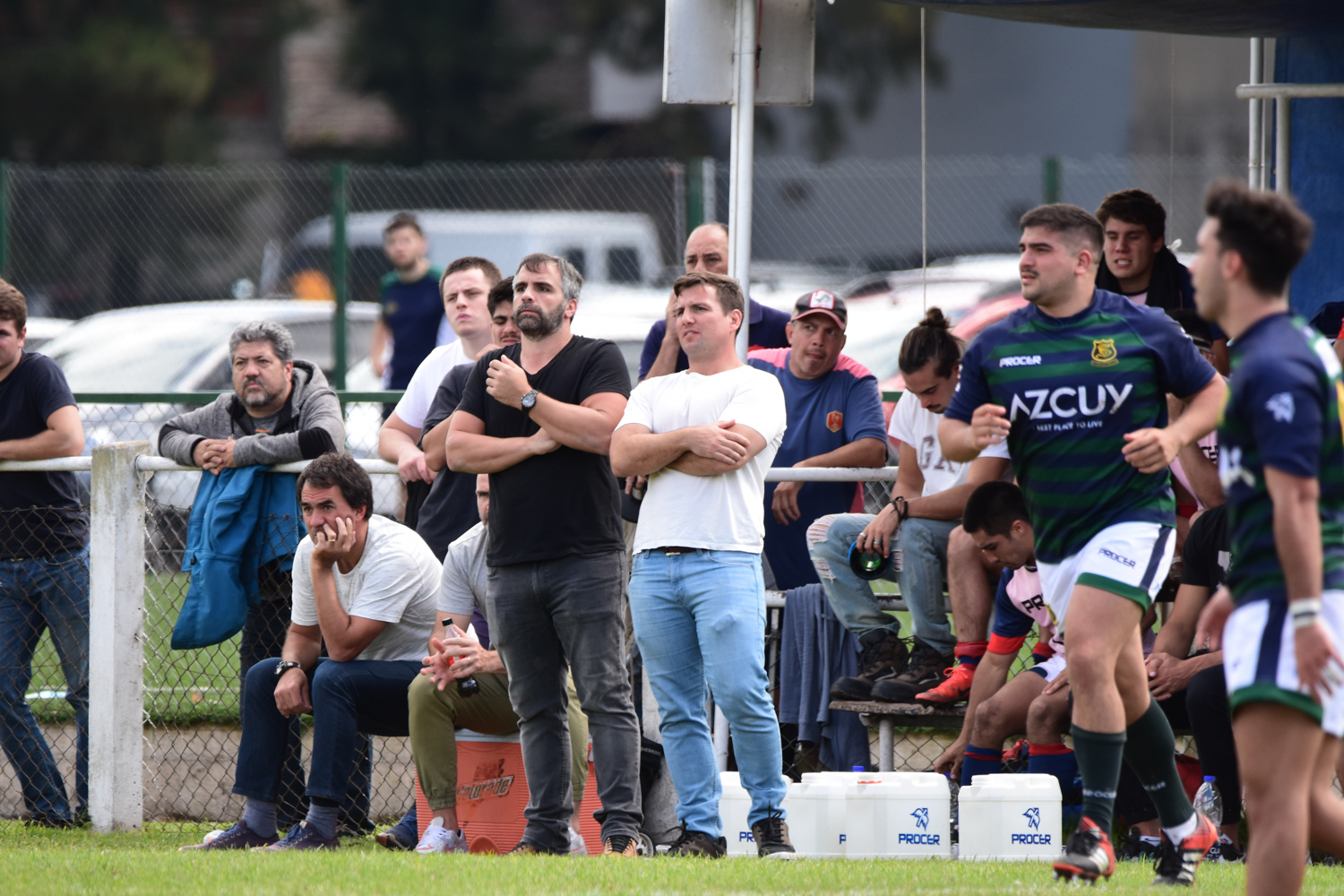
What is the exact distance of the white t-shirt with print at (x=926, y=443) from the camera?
23.0 feet

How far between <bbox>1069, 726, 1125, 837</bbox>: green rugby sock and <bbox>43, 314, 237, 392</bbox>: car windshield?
11.0 metres

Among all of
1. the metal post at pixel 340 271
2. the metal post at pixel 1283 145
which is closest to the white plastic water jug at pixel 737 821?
the metal post at pixel 1283 145

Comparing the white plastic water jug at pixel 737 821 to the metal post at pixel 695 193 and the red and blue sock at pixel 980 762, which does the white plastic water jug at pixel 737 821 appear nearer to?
the red and blue sock at pixel 980 762

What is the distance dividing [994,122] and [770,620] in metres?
20.8

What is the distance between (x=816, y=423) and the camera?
738 cm

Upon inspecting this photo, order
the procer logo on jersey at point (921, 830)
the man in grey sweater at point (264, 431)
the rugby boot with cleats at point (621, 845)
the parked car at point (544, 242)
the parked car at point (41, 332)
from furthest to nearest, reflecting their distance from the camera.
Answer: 1. the parked car at point (544, 242)
2. the parked car at point (41, 332)
3. the man in grey sweater at point (264, 431)
4. the procer logo on jersey at point (921, 830)
5. the rugby boot with cleats at point (621, 845)

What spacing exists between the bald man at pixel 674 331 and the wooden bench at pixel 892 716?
5.35 feet

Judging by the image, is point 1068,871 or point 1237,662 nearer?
point 1237,662

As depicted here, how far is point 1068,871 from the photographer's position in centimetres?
484

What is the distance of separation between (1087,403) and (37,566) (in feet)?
15.6

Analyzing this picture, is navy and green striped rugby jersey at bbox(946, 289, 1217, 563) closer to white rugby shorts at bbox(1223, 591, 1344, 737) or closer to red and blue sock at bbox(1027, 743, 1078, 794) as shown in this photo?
white rugby shorts at bbox(1223, 591, 1344, 737)

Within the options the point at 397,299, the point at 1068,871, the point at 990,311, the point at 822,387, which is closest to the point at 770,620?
the point at 822,387

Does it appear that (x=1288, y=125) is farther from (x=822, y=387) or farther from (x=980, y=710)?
(x=980, y=710)

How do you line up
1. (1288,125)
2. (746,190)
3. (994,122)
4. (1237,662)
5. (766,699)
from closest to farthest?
(1237,662) < (766,699) < (746,190) < (1288,125) < (994,122)
